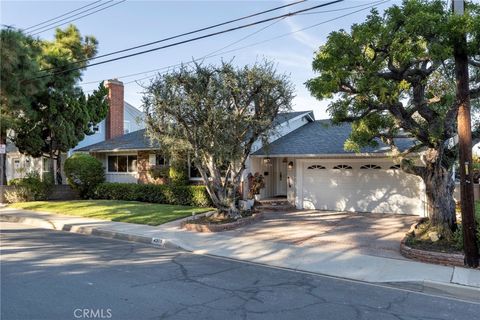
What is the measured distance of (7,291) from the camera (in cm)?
634

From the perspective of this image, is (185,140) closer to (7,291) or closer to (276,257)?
(276,257)

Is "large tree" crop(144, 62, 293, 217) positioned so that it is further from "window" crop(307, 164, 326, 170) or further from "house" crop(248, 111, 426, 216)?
"window" crop(307, 164, 326, 170)

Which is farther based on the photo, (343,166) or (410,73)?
(343,166)

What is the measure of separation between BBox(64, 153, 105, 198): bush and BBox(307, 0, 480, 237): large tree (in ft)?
51.9

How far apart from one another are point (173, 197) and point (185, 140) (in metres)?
6.25

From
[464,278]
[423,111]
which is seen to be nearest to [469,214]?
[464,278]

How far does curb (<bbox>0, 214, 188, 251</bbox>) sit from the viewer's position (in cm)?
1114

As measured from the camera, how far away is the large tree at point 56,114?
21.2 m

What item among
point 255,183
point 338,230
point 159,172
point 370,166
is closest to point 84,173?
point 159,172

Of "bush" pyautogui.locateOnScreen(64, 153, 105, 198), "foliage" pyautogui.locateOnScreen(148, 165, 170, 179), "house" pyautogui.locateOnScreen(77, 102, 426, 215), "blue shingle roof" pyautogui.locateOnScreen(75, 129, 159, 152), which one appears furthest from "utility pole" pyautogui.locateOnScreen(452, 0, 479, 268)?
"bush" pyautogui.locateOnScreen(64, 153, 105, 198)

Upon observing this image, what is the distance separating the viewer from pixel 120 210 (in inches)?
Answer: 669

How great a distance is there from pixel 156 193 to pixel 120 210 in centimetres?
325

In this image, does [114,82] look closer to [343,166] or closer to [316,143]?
[316,143]

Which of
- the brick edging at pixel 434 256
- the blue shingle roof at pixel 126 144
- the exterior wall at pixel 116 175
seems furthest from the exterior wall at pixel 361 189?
the exterior wall at pixel 116 175
